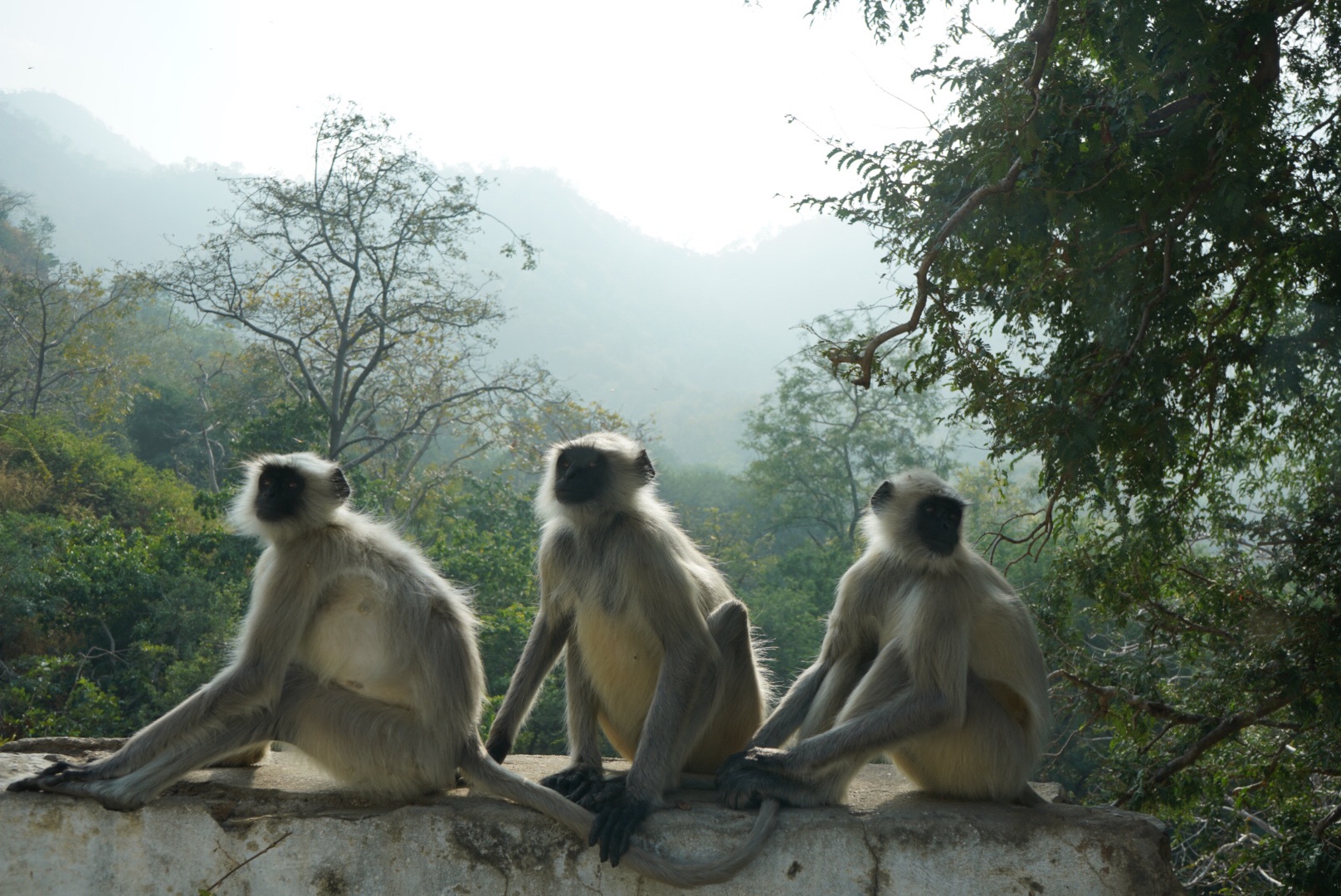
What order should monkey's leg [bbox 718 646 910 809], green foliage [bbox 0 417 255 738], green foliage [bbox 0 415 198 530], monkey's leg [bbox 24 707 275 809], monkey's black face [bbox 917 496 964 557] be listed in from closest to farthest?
monkey's leg [bbox 24 707 275 809] → monkey's leg [bbox 718 646 910 809] → monkey's black face [bbox 917 496 964 557] → green foliage [bbox 0 417 255 738] → green foliage [bbox 0 415 198 530]

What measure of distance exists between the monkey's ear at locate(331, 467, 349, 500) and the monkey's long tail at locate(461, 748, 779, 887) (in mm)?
972

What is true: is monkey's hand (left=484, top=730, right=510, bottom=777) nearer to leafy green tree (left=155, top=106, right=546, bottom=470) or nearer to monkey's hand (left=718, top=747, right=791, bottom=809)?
monkey's hand (left=718, top=747, right=791, bottom=809)

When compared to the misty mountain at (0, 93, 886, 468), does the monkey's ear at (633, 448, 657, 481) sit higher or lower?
lower

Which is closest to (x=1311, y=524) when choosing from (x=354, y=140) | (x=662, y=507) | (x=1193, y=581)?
(x=1193, y=581)

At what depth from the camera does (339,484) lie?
3.38m

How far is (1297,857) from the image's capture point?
4.71 metres

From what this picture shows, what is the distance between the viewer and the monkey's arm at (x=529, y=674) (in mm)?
3443

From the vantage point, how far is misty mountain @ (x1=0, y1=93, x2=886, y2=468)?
62.7 meters

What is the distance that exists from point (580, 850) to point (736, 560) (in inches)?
614

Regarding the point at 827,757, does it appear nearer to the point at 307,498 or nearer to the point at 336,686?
the point at 336,686

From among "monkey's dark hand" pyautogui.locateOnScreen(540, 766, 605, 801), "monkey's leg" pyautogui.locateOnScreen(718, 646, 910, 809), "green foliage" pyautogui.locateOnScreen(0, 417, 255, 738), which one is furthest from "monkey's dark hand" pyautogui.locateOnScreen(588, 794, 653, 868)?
"green foliage" pyautogui.locateOnScreen(0, 417, 255, 738)

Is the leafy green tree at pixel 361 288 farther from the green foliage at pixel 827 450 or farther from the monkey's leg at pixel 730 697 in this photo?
the monkey's leg at pixel 730 697

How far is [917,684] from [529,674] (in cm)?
132

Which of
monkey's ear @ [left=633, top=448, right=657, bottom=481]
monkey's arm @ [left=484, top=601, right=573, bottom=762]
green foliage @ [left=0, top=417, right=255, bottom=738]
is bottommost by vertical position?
green foliage @ [left=0, top=417, right=255, bottom=738]
